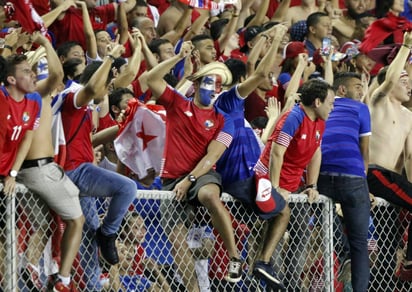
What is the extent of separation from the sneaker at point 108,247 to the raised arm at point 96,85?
3.27ft

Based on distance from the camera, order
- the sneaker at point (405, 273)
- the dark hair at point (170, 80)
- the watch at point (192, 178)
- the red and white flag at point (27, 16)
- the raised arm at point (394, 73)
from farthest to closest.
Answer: the red and white flag at point (27, 16)
the dark hair at point (170, 80)
the raised arm at point (394, 73)
the sneaker at point (405, 273)
the watch at point (192, 178)

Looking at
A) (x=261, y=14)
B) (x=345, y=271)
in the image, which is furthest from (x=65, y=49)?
(x=261, y=14)

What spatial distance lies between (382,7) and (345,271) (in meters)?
6.12

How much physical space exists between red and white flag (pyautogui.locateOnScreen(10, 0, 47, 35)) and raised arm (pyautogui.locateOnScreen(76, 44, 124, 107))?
2873mm

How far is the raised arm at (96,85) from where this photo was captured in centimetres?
1002

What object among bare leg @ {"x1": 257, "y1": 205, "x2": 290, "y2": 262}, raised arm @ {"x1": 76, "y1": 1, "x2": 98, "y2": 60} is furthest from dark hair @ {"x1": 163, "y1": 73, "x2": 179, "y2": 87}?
bare leg @ {"x1": 257, "y1": 205, "x2": 290, "y2": 262}

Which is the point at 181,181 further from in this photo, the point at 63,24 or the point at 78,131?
the point at 63,24

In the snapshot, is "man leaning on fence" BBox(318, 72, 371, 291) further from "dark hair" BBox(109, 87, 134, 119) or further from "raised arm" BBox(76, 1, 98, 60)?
"raised arm" BBox(76, 1, 98, 60)

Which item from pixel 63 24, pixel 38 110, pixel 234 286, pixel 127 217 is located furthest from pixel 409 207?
pixel 63 24

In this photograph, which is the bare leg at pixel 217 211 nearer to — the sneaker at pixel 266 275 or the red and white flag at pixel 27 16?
the sneaker at pixel 266 275

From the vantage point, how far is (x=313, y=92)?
1089cm

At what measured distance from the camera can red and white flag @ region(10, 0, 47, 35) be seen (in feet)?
42.3

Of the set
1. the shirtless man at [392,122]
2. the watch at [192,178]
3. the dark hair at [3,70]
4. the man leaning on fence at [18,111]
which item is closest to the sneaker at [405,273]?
the shirtless man at [392,122]

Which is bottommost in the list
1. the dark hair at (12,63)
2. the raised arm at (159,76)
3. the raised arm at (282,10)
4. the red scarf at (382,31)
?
the raised arm at (282,10)
